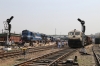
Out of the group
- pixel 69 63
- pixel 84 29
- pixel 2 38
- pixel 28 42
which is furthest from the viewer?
pixel 28 42

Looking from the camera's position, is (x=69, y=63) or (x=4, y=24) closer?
(x=69, y=63)

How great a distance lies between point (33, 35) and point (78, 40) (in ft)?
54.2

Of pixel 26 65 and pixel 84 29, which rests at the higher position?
pixel 84 29

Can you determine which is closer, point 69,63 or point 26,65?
point 69,63

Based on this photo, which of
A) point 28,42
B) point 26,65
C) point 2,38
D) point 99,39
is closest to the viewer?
point 26,65

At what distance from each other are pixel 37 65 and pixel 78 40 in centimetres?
2439

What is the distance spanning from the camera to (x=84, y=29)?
23234mm

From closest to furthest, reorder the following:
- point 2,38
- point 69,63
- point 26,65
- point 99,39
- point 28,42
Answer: point 69,63
point 26,65
point 2,38
point 28,42
point 99,39

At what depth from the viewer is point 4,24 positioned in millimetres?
28547

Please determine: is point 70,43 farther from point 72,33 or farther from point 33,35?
point 33,35

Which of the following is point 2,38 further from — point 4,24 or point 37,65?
point 37,65

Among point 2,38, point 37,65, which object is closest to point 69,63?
point 37,65

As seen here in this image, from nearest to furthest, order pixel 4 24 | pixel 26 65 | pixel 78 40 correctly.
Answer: pixel 26 65
pixel 4 24
pixel 78 40

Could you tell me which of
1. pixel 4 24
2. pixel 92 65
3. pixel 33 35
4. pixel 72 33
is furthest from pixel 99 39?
pixel 92 65
